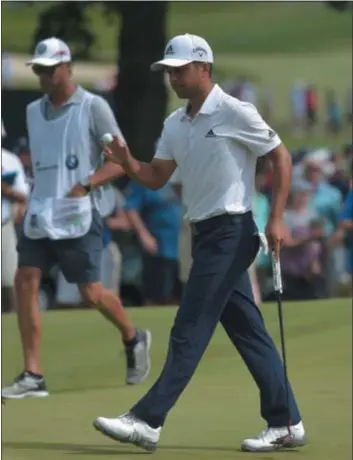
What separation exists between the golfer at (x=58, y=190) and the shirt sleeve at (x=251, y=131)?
188 centimetres

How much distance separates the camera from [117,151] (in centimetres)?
700

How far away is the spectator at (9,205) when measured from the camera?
1021 centimetres

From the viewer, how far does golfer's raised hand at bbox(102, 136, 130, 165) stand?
6.98m

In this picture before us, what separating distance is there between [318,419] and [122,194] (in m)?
7.47

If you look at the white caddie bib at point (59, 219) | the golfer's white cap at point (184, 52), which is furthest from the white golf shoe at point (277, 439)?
the white caddie bib at point (59, 219)

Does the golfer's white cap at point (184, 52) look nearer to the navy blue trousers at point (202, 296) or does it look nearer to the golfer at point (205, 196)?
the golfer at point (205, 196)

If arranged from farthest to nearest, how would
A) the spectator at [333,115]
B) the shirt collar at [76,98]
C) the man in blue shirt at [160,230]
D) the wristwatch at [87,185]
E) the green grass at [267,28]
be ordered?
the green grass at [267,28] → the spectator at [333,115] → the man in blue shirt at [160,230] → the shirt collar at [76,98] → the wristwatch at [87,185]

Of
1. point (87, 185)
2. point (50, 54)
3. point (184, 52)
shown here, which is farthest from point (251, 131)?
point (50, 54)

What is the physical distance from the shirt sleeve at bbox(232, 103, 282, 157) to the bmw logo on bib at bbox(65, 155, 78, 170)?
2054 mm

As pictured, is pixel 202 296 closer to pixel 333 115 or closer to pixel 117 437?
pixel 117 437

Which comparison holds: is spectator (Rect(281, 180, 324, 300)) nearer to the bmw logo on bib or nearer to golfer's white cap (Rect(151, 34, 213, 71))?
the bmw logo on bib

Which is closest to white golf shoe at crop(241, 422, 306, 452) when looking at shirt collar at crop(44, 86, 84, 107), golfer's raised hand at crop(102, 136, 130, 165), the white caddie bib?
golfer's raised hand at crop(102, 136, 130, 165)

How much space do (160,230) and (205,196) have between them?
7.87 metres

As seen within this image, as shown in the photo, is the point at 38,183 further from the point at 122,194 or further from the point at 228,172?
the point at 122,194
